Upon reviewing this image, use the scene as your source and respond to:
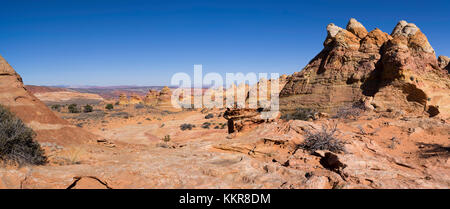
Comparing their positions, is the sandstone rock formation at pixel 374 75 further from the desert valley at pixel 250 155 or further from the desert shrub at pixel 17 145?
the desert shrub at pixel 17 145

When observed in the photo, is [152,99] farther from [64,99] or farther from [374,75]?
[64,99]

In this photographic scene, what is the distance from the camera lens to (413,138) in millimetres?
7336

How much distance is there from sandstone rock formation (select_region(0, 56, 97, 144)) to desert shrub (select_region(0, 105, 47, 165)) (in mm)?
1158

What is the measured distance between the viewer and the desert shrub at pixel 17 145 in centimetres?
391

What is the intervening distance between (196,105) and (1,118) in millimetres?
39643

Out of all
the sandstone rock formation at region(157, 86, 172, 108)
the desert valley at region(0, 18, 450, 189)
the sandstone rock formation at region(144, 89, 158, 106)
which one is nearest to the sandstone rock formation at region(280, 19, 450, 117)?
the desert valley at region(0, 18, 450, 189)

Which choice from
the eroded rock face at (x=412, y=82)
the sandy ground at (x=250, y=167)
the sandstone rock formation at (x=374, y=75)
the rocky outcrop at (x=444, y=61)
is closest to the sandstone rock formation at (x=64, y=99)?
the sandstone rock formation at (x=374, y=75)

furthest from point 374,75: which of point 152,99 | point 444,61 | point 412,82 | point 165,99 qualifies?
point 152,99

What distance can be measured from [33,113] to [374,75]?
19.2m

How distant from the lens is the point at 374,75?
15.9 m

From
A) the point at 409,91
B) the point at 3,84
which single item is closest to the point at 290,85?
the point at 409,91

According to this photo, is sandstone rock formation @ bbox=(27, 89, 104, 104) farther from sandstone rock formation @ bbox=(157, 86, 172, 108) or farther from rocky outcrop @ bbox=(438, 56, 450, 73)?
rocky outcrop @ bbox=(438, 56, 450, 73)

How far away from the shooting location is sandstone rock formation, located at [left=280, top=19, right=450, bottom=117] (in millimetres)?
14164

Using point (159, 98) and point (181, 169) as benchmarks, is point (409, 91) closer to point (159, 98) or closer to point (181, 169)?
point (181, 169)
